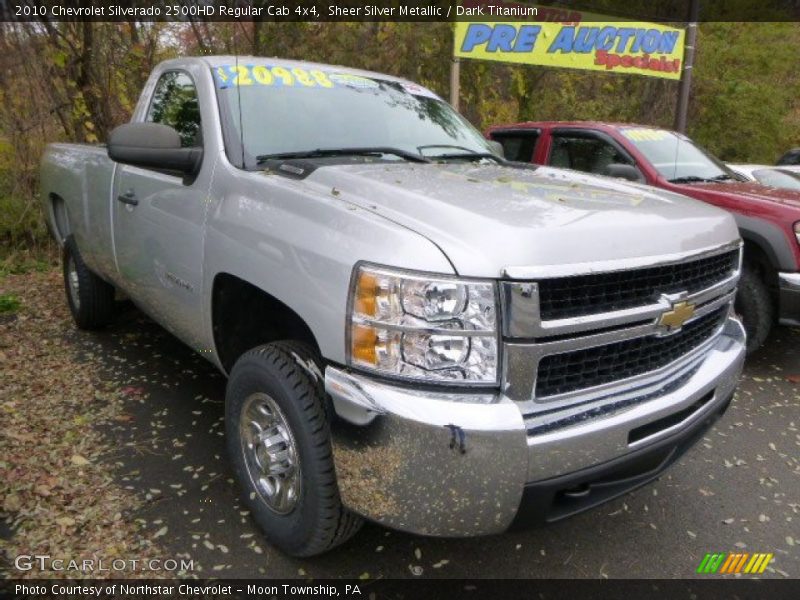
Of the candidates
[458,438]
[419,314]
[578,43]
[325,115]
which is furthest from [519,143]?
[458,438]

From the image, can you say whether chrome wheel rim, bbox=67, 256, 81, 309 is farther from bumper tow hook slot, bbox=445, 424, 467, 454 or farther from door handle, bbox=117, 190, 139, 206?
bumper tow hook slot, bbox=445, 424, 467, 454

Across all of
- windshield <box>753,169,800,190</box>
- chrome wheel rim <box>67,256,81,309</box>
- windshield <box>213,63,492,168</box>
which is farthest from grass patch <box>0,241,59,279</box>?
windshield <box>753,169,800,190</box>

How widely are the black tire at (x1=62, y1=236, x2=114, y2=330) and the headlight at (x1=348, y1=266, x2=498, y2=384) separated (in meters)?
3.33

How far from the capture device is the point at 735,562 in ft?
8.07

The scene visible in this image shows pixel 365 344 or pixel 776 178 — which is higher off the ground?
pixel 365 344

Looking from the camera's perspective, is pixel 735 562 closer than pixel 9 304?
Yes

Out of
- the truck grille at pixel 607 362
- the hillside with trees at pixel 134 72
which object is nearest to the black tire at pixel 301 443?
the truck grille at pixel 607 362

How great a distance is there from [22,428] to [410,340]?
2.57 meters

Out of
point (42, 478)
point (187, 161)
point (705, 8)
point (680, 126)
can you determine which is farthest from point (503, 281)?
point (705, 8)

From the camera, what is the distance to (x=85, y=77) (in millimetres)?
7449

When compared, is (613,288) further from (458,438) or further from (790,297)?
(790,297)

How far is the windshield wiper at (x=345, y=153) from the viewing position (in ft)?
8.89

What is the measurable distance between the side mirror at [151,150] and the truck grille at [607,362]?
179 centimetres

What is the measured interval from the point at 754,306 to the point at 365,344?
11.7ft
